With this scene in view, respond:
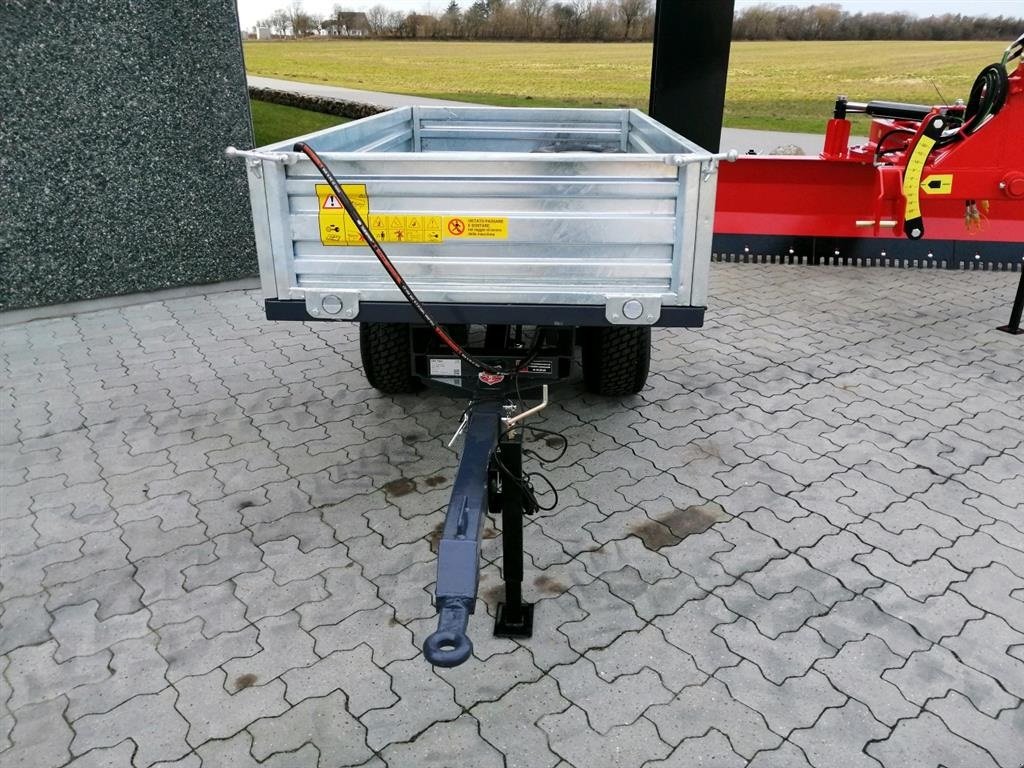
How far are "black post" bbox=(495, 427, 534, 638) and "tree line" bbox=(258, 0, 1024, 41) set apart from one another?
62.6ft

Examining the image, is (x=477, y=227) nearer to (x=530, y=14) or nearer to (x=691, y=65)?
(x=691, y=65)

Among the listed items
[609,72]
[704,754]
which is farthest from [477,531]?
[609,72]

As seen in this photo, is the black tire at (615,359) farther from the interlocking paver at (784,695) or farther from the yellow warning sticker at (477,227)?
the interlocking paver at (784,695)

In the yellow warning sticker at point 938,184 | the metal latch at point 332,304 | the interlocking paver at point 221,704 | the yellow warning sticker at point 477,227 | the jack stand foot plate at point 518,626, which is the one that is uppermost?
the yellow warning sticker at point 477,227

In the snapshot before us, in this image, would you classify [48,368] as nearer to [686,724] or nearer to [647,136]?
[647,136]

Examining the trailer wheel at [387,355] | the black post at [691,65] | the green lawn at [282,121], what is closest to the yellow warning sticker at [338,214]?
the trailer wheel at [387,355]

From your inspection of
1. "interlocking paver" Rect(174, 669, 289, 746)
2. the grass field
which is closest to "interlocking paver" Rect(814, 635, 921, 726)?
"interlocking paver" Rect(174, 669, 289, 746)

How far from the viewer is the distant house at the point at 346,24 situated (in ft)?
67.6

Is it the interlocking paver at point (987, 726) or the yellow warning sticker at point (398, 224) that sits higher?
the yellow warning sticker at point (398, 224)

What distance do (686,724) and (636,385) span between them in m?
2.18

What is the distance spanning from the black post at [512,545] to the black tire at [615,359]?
158 cm

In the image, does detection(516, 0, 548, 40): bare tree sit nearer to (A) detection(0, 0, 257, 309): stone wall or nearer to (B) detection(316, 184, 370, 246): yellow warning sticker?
(A) detection(0, 0, 257, 309): stone wall

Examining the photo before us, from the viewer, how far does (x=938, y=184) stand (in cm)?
496

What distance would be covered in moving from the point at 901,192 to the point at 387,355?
3.47 m
